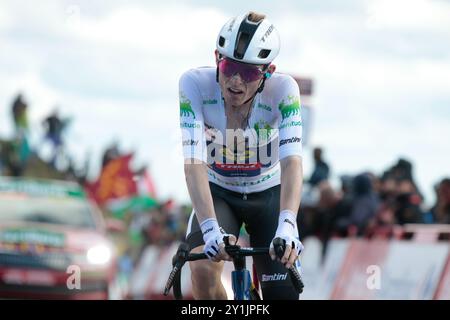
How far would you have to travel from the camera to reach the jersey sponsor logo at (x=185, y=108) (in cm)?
707

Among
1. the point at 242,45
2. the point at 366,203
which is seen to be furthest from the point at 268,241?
the point at 366,203

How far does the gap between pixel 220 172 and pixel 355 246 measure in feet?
21.0

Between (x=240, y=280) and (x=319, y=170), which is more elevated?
(x=319, y=170)

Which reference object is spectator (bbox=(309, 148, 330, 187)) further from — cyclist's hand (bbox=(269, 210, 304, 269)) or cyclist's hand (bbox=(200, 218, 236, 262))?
cyclist's hand (bbox=(200, 218, 236, 262))

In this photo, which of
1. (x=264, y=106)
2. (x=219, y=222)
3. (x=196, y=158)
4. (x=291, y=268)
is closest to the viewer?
(x=291, y=268)

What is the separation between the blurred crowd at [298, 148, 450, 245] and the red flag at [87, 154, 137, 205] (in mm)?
12020

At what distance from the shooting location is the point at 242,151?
24.1ft

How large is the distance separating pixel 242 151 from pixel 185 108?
19.1 inches

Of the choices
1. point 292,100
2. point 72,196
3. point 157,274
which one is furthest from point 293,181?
point 157,274

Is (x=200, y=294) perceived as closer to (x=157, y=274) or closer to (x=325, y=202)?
(x=325, y=202)

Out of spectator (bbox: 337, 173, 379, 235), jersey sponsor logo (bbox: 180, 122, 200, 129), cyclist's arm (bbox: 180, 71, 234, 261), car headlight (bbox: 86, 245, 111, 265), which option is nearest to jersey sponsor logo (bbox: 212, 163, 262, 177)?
cyclist's arm (bbox: 180, 71, 234, 261)

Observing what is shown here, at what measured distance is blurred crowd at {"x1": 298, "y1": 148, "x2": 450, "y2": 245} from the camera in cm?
1270

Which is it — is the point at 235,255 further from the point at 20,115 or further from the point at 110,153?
the point at 20,115

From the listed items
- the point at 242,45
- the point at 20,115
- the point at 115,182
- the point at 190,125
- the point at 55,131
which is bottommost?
the point at 190,125
